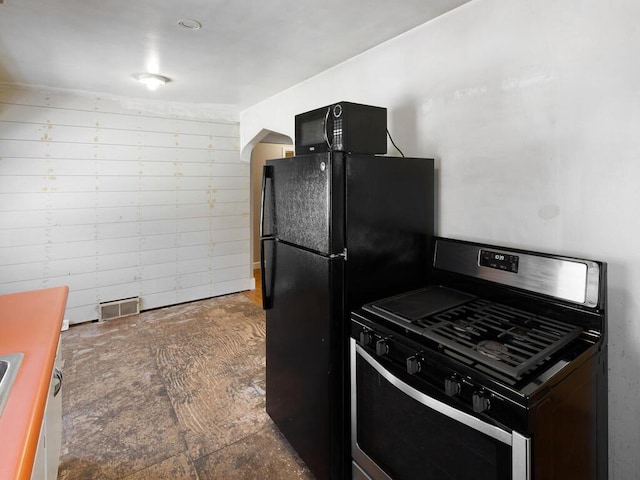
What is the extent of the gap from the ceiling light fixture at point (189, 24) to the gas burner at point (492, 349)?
215 centimetres

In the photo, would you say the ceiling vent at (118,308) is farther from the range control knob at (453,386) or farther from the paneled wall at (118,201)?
the range control knob at (453,386)

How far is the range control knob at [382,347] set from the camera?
4.37 ft

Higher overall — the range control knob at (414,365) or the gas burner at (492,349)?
the gas burner at (492,349)

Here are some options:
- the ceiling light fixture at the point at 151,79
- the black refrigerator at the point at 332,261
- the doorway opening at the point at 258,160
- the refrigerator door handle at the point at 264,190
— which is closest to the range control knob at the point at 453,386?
the black refrigerator at the point at 332,261

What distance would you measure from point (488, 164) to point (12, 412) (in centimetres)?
191

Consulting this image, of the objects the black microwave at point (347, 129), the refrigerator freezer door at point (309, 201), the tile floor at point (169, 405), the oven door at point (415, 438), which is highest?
the black microwave at point (347, 129)

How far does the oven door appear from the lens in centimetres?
97

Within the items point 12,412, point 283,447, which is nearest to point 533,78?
point 12,412

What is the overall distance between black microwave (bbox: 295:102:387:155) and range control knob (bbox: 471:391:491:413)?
3.91 ft

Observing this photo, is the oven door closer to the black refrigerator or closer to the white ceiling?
the black refrigerator

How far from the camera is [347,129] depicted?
1.75m

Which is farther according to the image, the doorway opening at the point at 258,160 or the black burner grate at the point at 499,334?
the doorway opening at the point at 258,160

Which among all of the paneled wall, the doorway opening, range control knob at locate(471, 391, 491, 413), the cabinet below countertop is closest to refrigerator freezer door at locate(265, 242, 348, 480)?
range control knob at locate(471, 391, 491, 413)

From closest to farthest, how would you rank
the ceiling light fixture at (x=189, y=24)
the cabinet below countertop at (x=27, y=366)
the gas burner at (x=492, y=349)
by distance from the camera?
the cabinet below countertop at (x=27, y=366) < the gas burner at (x=492, y=349) < the ceiling light fixture at (x=189, y=24)
